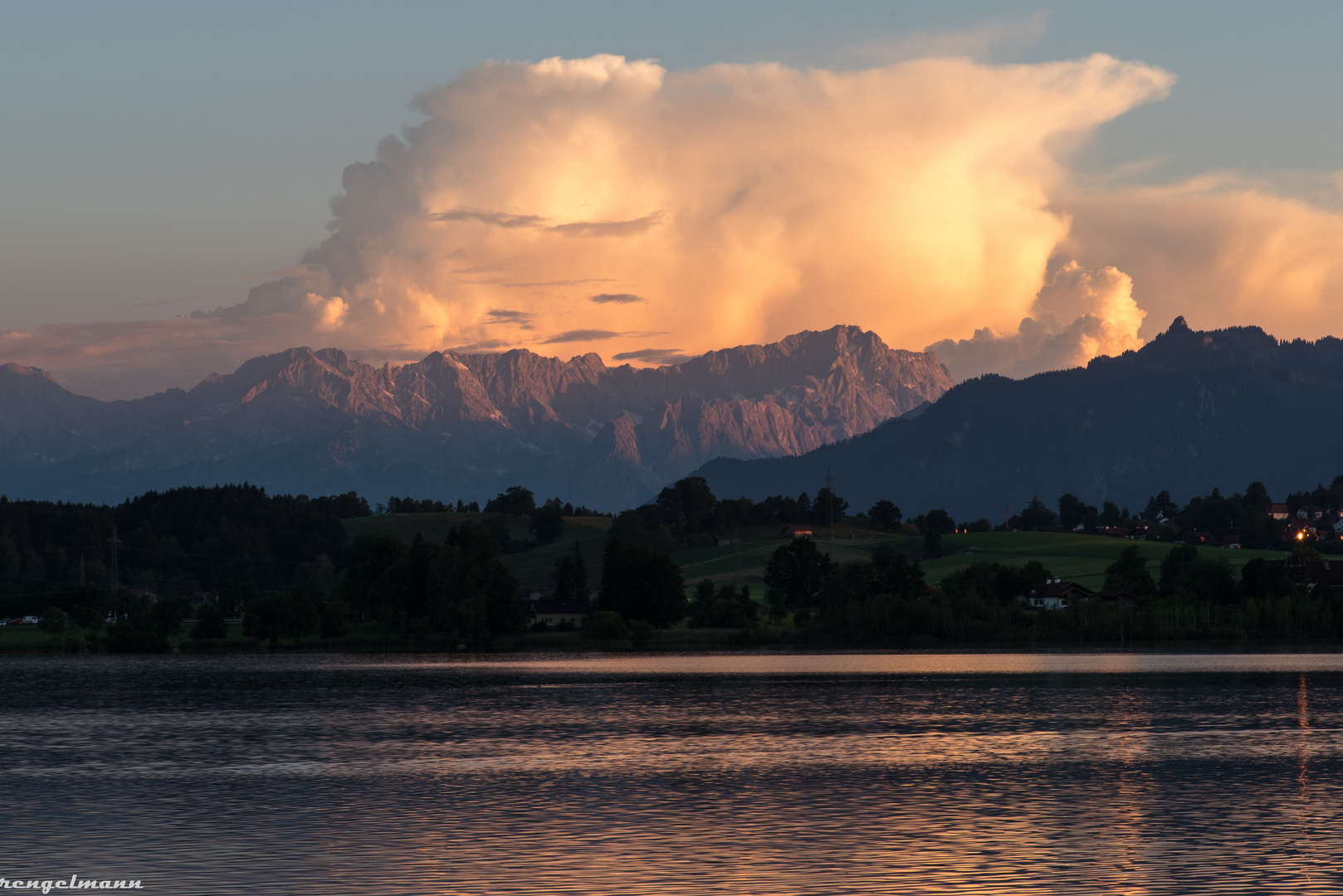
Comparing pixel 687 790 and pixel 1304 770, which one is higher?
pixel 687 790

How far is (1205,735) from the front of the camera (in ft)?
270

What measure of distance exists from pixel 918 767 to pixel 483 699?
56.3 meters

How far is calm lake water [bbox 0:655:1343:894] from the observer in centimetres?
4266

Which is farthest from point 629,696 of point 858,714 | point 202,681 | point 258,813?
point 258,813

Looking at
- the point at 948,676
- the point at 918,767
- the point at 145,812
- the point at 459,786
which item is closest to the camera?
the point at 145,812

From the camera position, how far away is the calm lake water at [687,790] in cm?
4266

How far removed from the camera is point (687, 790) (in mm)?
61438

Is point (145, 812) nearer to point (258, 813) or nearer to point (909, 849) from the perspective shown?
point (258, 813)

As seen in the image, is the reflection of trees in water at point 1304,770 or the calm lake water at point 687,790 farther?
the reflection of trees in water at point 1304,770

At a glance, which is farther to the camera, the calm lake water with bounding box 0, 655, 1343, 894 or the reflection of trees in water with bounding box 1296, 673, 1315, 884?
the reflection of trees in water with bounding box 1296, 673, 1315, 884

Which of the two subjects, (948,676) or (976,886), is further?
(948,676)

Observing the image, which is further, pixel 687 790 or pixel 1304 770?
pixel 1304 770

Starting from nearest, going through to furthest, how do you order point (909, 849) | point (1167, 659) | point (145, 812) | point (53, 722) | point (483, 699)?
point (909, 849)
point (145, 812)
point (53, 722)
point (483, 699)
point (1167, 659)

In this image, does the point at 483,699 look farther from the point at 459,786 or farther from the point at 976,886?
the point at 976,886
